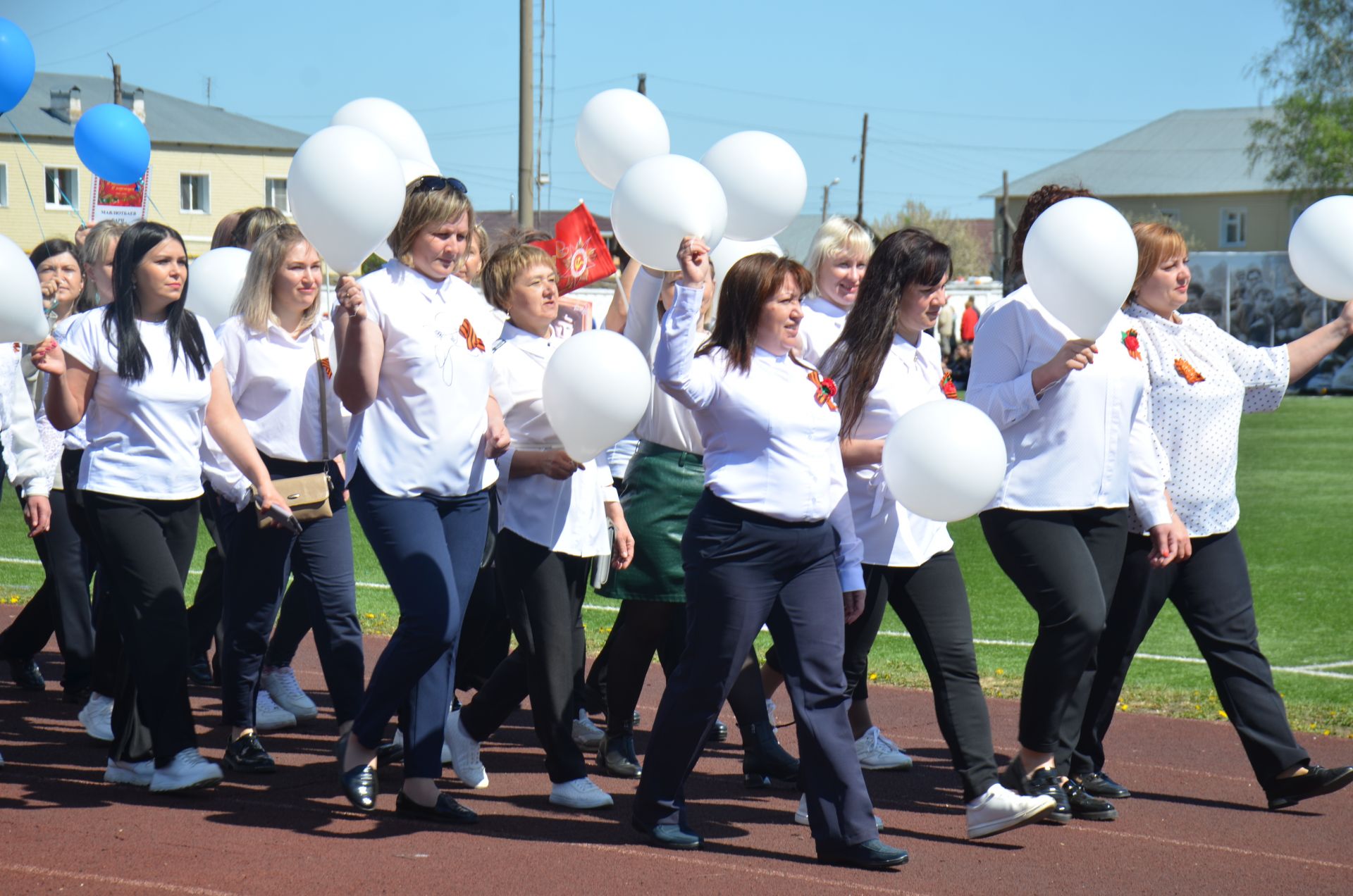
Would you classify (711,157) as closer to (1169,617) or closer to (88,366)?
(88,366)

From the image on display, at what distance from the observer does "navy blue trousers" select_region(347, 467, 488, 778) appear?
15.8ft

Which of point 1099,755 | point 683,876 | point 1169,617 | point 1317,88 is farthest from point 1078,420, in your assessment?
point 1317,88

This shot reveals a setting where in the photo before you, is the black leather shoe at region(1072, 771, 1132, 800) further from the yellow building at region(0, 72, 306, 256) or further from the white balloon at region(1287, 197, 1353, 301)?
the yellow building at region(0, 72, 306, 256)

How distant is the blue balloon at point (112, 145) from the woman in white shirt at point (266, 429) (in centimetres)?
191

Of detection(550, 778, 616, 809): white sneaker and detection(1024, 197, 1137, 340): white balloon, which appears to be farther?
detection(550, 778, 616, 809): white sneaker

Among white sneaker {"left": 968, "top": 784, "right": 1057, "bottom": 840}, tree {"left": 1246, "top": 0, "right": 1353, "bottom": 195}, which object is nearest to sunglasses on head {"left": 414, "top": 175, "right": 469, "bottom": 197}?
white sneaker {"left": 968, "top": 784, "right": 1057, "bottom": 840}

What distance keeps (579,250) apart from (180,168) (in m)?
57.5

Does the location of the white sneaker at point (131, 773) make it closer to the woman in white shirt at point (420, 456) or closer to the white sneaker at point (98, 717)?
the white sneaker at point (98, 717)

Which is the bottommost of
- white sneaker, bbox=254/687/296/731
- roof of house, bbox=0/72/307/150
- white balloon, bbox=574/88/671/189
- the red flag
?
white sneaker, bbox=254/687/296/731

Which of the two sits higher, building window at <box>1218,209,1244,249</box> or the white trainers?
building window at <box>1218,209,1244,249</box>

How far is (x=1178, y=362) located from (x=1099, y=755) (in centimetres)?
148

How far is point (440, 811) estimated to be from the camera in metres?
5.02

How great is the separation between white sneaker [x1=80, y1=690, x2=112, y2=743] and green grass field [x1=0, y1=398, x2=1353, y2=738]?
119 inches

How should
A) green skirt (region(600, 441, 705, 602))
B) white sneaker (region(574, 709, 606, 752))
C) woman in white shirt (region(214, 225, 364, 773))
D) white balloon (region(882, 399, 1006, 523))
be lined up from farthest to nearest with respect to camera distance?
white sneaker (region(574, 709, 606, 752)) → woman in white shirt (region(214, 225, 364, 773)) → green skirt (region(600, 441, 705, 602)) → white balloon (region(882, 399, 1006, 523))
